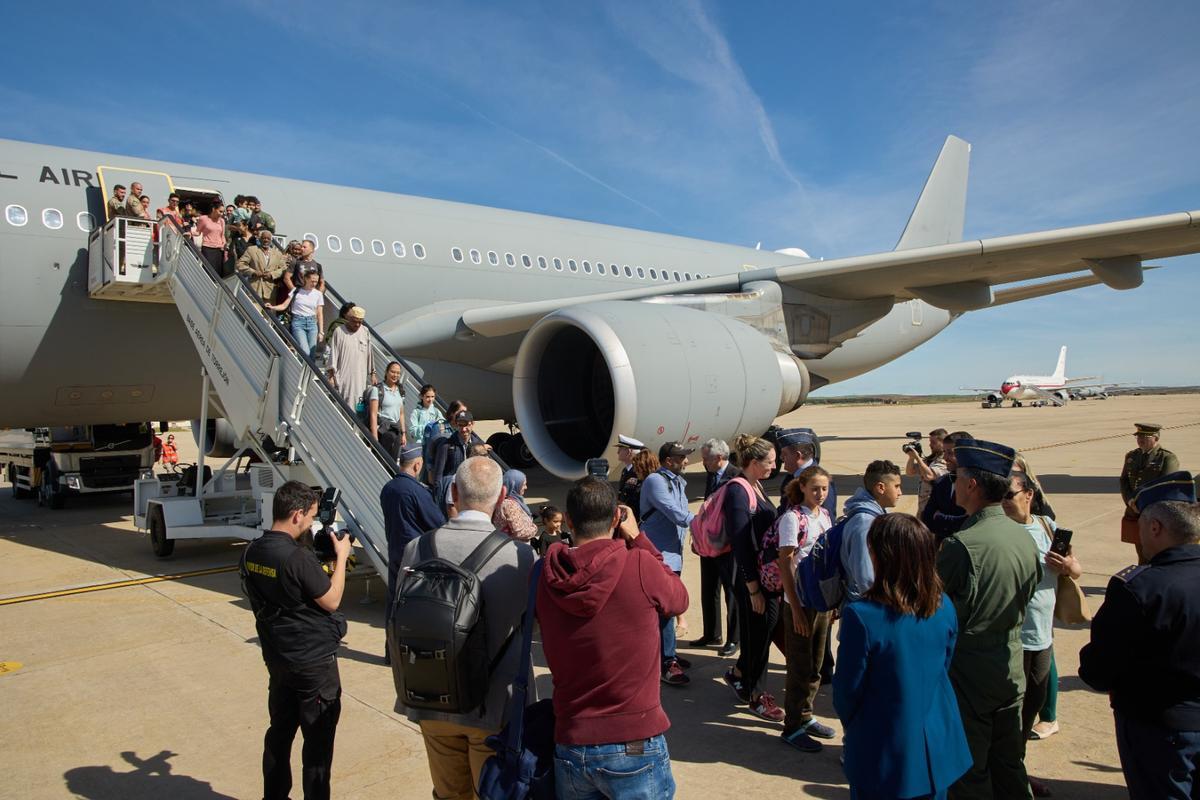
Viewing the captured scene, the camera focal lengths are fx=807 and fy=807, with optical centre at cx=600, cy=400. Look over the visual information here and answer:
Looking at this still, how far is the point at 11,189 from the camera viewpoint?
745cm

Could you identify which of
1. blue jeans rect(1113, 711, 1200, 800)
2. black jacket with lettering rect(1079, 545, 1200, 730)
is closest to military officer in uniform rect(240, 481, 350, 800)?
black jacket with lettering rect(1079, 545, 1200, 730)

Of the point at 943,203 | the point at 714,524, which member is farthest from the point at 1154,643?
the point at 943,203

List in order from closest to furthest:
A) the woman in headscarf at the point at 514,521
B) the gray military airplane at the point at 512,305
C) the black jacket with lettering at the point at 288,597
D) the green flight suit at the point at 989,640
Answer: the green flight suit at the point at 989,640, the black jacket with lettering at the point at 288,597, the woman in headscarf at the point at 514,521, the gray military airplane at the point at 512,305

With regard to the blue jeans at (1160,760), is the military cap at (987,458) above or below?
above

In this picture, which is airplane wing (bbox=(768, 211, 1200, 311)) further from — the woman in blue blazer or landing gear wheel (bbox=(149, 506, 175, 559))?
the woman in blue blazer

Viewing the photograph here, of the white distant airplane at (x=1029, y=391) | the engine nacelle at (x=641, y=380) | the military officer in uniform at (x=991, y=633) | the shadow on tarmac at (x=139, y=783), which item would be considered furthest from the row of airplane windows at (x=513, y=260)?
the white distant airplane at (x=1029, y=391)

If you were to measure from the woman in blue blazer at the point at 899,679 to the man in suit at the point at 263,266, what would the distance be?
6.68 meters

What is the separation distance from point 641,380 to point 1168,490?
4.89 m

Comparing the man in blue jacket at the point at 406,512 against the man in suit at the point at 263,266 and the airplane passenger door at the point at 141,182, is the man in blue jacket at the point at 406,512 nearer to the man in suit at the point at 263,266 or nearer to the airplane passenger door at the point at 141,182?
the man in suit at the point at 263,266

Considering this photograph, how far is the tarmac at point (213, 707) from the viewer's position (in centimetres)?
327

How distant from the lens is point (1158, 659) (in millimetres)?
2262

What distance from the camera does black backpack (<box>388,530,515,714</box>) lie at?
2188mm

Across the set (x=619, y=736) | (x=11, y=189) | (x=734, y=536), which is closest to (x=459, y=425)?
(x=734, y=536)

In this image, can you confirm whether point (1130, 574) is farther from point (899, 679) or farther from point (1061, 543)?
point (899, 679)
